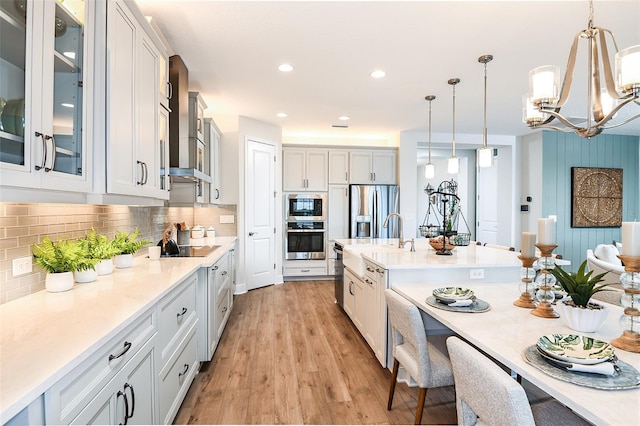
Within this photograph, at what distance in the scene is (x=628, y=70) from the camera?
59.5 inches

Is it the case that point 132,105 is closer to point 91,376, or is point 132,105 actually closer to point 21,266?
point 21,266

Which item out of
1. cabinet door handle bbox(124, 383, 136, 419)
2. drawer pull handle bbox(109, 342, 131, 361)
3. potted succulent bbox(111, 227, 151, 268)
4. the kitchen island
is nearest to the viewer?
drawer pull handle bbox(109, 342, 131, 361)

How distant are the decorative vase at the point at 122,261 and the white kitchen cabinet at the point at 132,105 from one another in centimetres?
48

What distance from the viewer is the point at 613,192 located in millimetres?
5766

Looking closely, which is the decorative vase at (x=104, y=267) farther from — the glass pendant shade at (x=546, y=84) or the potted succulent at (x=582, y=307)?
the glass pendant shade at (x=546, y=84)

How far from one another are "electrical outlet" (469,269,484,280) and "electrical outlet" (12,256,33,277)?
2.67 meters

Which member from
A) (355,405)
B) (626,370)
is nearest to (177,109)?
(355,405)

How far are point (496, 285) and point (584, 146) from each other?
5.21 m

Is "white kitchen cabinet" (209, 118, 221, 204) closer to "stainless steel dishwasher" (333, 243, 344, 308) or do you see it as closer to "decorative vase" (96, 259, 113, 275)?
"stainless steel dishwasher" (333, 243, 344, 308)

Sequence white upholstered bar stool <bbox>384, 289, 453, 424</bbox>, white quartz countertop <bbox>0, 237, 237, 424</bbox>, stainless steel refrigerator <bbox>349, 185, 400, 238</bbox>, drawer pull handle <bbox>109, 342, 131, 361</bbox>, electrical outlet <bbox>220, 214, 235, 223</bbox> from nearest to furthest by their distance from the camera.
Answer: white quartz countertop <bbox>0, 237, 237, 424</bbox> → drawer pull handle <bbox>109, 342, 131, 361</bbox> → white upholstered bar stool <bbox>384, 289, 453, 424</bbox> → electrical outlet <bbox>220, 214, 235, 223</bbox> → stainless steel refrigerator <bbox>349, 185, 400, 238</bbox>

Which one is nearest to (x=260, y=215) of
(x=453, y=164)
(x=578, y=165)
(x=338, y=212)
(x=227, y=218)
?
(x=227, y=218)

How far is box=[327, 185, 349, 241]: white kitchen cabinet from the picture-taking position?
19.0ft

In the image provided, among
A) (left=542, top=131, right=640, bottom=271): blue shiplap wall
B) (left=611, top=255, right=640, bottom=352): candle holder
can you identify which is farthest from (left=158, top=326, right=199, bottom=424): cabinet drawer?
(left=542, top=131, right=640, bottom=271): blue shiplap wall

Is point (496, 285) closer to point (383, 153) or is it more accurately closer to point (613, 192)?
point (383, 153)
